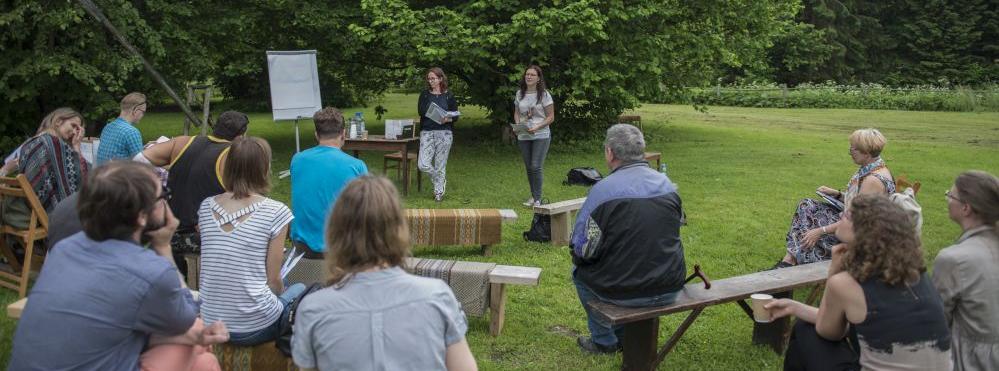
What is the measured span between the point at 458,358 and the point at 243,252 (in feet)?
4.69

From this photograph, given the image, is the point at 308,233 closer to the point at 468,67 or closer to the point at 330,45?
the point at 468,67

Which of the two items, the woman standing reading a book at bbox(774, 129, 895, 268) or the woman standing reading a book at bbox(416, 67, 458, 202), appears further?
the woman standing reading a book at bbox(416, 67, 458, 202)

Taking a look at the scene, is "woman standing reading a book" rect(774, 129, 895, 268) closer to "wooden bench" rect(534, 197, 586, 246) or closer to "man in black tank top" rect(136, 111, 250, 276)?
"wooden bench" rect(534, 197, 586, 246)

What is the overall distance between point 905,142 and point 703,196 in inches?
386

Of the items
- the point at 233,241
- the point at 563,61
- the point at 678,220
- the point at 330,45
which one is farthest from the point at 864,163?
the point at 330,45

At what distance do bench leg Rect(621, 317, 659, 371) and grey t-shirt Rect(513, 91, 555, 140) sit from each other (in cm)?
471

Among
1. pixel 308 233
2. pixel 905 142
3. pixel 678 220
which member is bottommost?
pixel 905 142

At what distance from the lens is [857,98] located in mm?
31406

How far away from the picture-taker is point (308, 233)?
4609mm

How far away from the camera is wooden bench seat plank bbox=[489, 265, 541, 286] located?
15.5ft

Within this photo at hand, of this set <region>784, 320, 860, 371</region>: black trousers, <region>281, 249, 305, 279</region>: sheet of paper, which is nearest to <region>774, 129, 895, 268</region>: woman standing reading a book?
<region>784, 320, 860, 371</region>: black trousers

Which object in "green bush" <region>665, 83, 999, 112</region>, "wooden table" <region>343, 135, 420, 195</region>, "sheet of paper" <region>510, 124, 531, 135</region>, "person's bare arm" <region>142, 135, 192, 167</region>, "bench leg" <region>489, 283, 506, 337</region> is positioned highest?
"person's bare arm" <region>142, 135, 192, 167</region>

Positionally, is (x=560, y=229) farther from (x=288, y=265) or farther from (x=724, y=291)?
(x=288, y=265)

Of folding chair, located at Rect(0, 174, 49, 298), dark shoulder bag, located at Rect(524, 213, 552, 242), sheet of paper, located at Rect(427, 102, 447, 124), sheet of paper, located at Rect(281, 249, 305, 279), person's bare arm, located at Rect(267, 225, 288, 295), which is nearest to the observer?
person's bare arm, located at Rect(267, 225, 288, 295)
